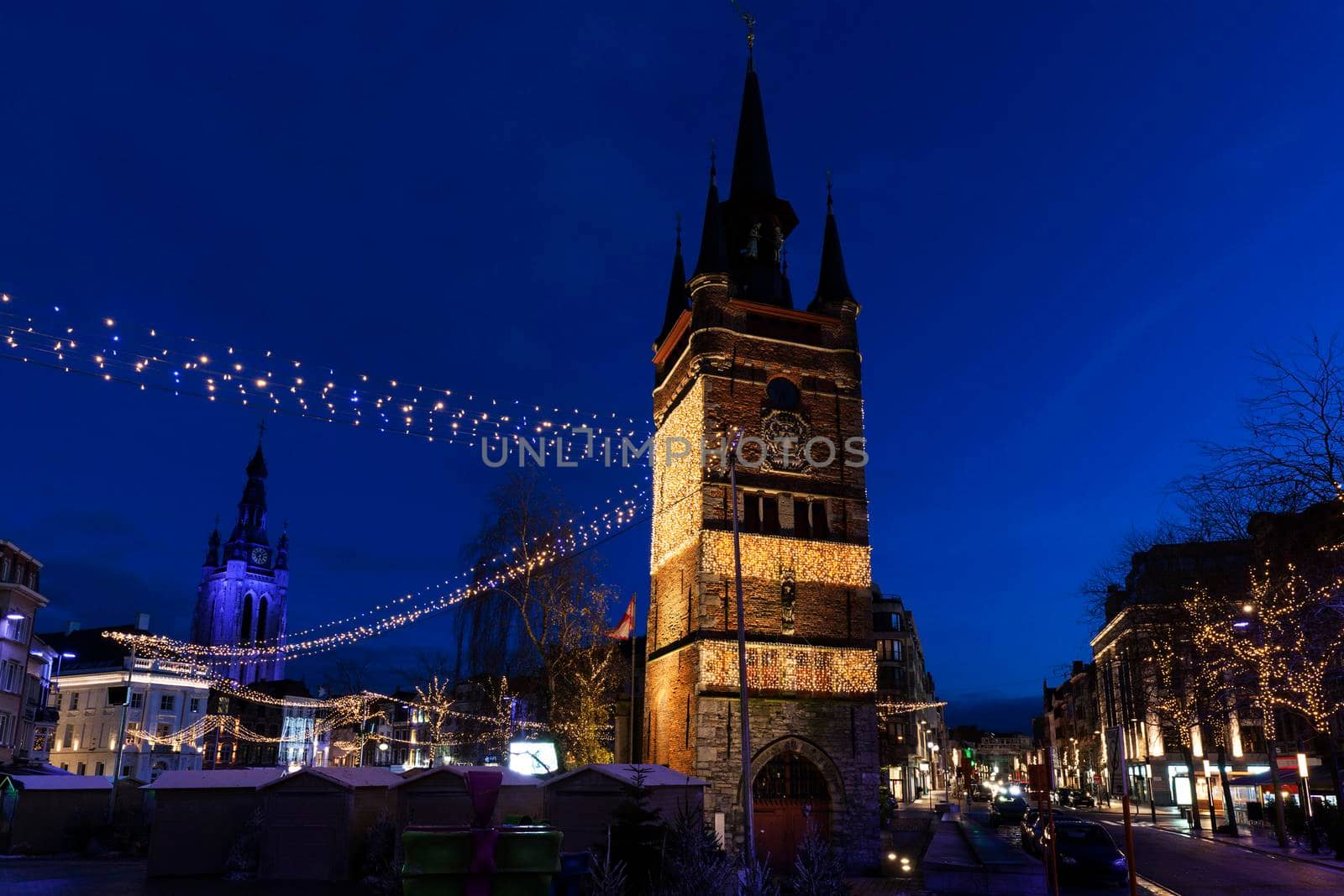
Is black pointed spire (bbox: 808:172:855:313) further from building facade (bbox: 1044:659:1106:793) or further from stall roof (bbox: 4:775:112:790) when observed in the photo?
building facade (bbox: 1044:659:1106:793)

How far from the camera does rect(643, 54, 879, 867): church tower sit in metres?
28.5

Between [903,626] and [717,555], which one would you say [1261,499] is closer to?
[717,555]

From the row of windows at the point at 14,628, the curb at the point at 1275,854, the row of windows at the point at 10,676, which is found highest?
the row of windows at the point at 14,628

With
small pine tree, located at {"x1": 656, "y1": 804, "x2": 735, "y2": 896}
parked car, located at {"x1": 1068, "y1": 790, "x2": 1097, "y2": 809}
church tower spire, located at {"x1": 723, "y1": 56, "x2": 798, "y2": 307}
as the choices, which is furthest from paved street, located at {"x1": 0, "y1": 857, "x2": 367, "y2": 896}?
parked car, located at {"x1": 1068, "y1": 790, "x2": 1097, "y2": 809}

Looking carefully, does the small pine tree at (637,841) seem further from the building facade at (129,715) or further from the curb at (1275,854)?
the building facade at (129,715)

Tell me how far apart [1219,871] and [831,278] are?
21392 millimetres

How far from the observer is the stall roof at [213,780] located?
805 inches

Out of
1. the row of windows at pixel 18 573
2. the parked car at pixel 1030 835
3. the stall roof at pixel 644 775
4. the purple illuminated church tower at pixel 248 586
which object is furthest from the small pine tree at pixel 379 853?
the purple illuminated church tower at pixel 248 586

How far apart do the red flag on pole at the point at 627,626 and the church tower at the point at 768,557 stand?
966 millimetres

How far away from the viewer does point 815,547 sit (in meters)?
31.0

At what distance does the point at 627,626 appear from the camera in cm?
3331

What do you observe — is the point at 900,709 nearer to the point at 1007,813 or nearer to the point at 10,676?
the point at 1007,813

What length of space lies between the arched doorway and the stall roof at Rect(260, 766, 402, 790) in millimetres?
11002

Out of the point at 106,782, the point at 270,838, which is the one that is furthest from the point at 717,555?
the point at 106,782
